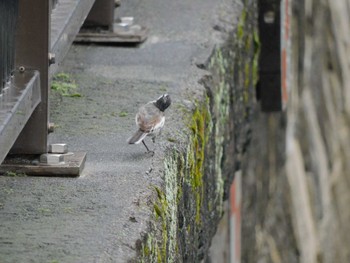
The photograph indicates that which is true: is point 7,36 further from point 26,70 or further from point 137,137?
point 137,137

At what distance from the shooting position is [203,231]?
4.99m

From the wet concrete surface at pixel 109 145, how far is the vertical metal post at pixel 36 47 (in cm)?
14

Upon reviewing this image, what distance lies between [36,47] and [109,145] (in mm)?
412

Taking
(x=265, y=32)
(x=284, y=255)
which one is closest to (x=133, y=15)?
(x=265, y=32)

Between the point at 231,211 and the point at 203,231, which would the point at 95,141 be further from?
the point at 231,211

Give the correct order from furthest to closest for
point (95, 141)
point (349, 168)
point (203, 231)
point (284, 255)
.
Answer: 1. point (349, 168)
2. point (284, 255)
3. point (203, 231)
4. point (95, 141)

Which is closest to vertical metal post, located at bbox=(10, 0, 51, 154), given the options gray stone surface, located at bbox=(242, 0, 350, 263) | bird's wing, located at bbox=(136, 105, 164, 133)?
bird's wing, located at bbox=(136, 105, 164, 133)

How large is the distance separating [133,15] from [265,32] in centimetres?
133

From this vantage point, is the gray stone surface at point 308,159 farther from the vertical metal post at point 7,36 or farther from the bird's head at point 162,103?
the vertical metal post at point 7,36

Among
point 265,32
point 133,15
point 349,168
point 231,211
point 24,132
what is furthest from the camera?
point 349,168

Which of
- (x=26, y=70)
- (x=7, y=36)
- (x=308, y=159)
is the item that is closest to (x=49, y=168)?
(x=26, y=70)

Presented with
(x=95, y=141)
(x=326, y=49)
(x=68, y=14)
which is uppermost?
(x=68, y=14)

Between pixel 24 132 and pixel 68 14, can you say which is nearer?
pixel 24 132

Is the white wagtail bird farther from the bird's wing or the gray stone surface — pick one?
the gray stone surface
